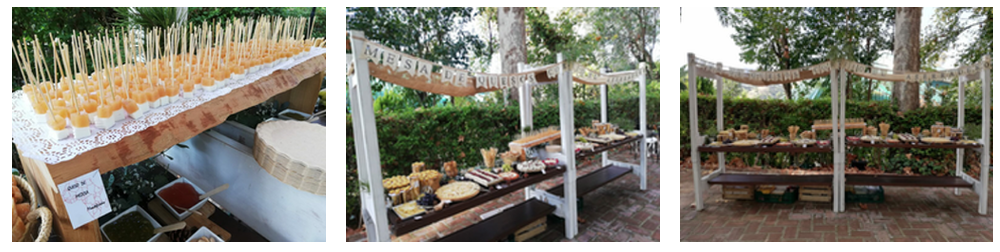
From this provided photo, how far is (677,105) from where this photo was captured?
4.19 ft

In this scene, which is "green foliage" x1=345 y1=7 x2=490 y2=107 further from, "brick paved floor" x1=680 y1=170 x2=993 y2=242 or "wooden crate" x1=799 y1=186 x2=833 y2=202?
"wooden crate" x1=799 y1=186 x2=833 y2=202

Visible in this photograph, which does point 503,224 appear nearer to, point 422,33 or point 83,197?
point 83,197

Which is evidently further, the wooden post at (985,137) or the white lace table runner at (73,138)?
the wooden post at (985,137)

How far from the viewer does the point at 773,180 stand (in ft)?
13.5

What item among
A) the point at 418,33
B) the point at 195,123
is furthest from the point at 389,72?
the point at 418,33

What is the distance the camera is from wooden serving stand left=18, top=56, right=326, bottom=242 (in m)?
1.63

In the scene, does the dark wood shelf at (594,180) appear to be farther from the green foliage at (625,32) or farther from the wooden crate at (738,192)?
the green foliage at (625,32)

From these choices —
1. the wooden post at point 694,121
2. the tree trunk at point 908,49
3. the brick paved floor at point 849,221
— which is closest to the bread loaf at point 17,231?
the brick paved floor at point 849,221

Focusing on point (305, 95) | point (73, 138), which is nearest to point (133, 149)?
point (73, 138)

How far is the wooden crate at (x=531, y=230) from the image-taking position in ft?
11.4

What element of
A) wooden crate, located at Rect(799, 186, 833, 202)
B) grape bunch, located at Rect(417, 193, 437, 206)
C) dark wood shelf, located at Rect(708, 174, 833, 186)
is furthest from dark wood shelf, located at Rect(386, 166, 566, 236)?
wooden crate, located at Rect(799, 186, 833, 202)

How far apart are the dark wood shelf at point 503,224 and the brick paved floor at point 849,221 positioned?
1251 mm

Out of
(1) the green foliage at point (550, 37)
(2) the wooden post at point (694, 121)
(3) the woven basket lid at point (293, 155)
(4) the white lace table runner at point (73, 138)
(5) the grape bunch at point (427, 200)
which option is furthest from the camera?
(1) the green foliage at point (550, 37)
